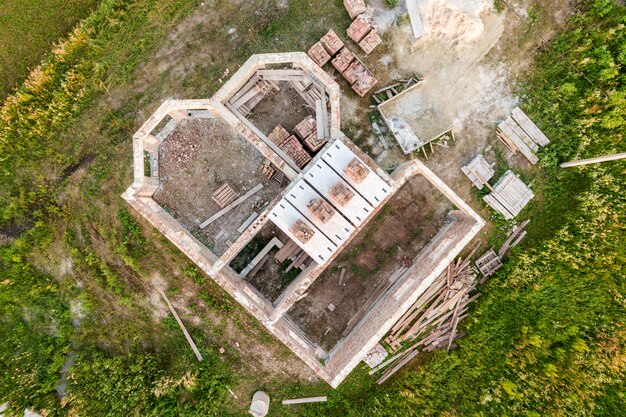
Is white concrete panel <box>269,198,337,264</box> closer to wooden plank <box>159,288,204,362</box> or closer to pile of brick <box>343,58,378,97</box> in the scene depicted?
pile of brick <box>343,58,378,97</box>

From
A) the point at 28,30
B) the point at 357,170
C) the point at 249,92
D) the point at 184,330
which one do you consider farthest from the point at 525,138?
the point at 28,30

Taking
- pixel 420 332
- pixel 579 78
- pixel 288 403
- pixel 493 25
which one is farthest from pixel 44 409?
pixel 579 78

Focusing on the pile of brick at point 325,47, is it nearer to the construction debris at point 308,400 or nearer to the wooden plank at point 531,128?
the wooden plank at point 531,128

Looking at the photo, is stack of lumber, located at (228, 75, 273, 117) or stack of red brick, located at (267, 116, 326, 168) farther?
stack of lumber, located at (228, 75, 273, 117)

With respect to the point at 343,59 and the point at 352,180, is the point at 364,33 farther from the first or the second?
the point at 352,180

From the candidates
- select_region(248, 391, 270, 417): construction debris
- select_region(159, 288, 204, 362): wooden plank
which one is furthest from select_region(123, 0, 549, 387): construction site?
select_region(248, 391, 270, 417): construction debris
